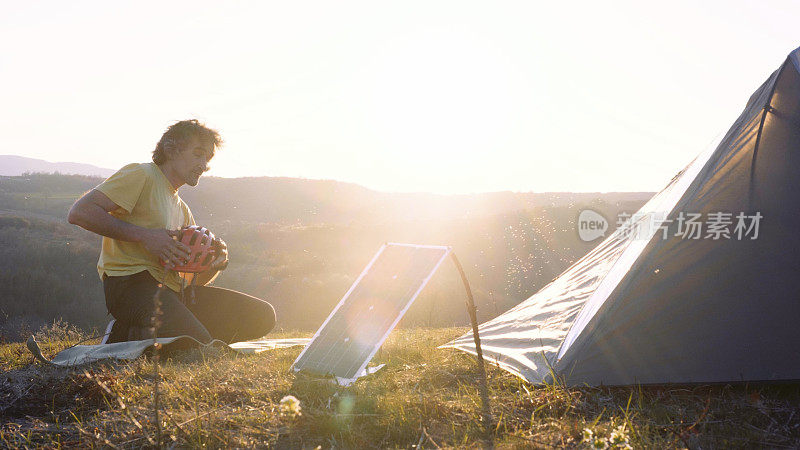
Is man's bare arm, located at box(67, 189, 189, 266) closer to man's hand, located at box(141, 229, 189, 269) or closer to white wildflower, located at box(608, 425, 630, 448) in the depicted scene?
man's hand, located at box(141, 229, 189, 269)

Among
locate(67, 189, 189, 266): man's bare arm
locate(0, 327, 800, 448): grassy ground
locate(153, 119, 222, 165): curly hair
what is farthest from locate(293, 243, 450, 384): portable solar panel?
locate(153, 119, 222, 165): curly hair

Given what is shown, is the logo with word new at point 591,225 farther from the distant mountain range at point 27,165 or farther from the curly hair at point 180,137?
the distant mountain range at point 27,165

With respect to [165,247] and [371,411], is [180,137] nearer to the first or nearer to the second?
[165,247]

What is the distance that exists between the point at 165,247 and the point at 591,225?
1752 centimetres

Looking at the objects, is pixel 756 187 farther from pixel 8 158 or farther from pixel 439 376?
pixel 8 158

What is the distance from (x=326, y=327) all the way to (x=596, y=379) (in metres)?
2.03

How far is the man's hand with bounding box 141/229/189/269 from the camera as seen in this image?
4.30 m

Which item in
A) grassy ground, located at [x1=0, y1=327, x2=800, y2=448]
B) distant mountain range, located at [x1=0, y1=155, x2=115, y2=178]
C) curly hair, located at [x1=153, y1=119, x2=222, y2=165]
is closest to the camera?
grassy ground, located at [x1=0, y1=327, x2=800, y2=448]

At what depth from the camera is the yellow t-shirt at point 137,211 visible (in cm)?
449

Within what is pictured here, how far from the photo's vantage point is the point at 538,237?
20281 millimetres

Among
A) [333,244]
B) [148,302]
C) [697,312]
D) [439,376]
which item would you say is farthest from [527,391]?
[333,244]

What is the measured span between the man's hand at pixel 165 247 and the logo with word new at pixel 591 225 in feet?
56.2

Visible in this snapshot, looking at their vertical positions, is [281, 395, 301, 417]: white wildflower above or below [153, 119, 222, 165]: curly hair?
below

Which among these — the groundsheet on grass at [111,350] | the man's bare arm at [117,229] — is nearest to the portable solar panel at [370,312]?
the groundsheet on grass at [111,350]
